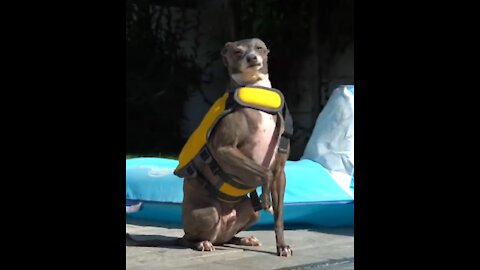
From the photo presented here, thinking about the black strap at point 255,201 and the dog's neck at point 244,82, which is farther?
the black strap at point 255,201

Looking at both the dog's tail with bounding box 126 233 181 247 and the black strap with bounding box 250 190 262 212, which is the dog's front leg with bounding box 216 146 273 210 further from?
the dog's tail with bounding box 126 233 181 247

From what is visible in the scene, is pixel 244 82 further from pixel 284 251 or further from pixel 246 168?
pixel 284 251

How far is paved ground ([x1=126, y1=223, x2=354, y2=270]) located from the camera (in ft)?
13.0

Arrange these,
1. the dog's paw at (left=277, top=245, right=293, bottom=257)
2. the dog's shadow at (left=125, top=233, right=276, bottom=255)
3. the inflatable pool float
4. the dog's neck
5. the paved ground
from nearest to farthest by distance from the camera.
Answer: the paved ground < the dog's paw at (left=277, top=245, right=293, bottom=257) < the dog's neck < the dog's shadow at (left=125, top=233, right=276, bottom=255) < the inflatable pool float

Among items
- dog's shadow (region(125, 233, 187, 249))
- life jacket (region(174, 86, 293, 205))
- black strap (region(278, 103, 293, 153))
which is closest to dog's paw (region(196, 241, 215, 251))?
dog's shadow (region(125, 233, 187, 249))

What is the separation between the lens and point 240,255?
4242 millimetres

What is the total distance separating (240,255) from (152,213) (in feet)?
5.16

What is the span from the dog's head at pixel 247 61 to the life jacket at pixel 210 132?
0.26 ft

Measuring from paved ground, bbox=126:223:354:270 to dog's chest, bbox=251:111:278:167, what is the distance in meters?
0.55

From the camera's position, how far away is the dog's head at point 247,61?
4270 mm

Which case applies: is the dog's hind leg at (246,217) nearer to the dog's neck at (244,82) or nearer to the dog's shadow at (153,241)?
the dog's shadow at (153,241)

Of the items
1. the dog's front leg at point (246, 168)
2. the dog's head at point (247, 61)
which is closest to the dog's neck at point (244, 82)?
the dog's head at point (247, 61)
